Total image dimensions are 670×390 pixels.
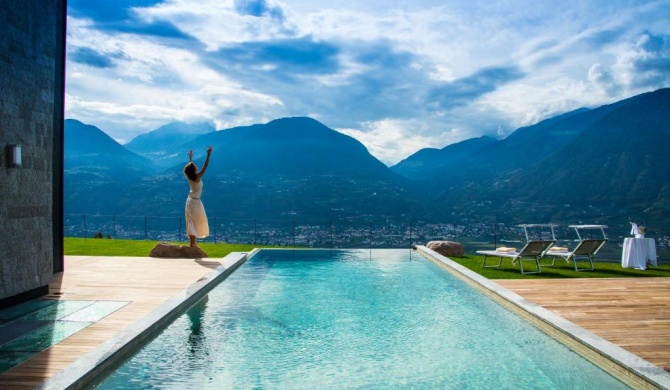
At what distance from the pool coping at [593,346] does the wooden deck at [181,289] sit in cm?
16

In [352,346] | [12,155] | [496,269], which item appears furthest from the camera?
[496,269]

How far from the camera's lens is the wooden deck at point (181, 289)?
3.87 meters

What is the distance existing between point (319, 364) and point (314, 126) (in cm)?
9373

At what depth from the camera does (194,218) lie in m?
10.7

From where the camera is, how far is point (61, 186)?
27.3 feet

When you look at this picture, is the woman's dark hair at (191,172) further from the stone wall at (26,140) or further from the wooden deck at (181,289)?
the stone wall at (26,140)

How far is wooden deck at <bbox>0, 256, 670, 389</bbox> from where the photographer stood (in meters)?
3.87

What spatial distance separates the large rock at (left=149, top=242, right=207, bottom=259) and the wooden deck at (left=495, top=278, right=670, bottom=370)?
5928 millimetres

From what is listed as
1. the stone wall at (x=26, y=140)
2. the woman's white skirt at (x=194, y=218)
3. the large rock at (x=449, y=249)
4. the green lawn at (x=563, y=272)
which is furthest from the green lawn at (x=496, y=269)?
the stone wall at (x=26, y=140)

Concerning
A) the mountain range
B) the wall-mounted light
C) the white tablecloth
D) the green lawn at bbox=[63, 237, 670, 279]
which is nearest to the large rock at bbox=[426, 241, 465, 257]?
the green lawn at bbox=[63, 237, 670, 279]

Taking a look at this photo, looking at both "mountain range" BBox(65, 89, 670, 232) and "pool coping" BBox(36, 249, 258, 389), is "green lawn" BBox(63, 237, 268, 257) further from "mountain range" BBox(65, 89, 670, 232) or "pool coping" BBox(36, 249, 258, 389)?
"mountain range" BBox(65, 89, 670, 232)

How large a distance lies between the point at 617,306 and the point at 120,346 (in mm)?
4890

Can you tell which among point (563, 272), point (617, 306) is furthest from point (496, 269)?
point (617, 306)

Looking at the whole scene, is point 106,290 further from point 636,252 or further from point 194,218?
point 636,252
